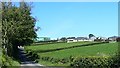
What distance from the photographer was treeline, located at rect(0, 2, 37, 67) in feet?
204

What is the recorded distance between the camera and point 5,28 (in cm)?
5812

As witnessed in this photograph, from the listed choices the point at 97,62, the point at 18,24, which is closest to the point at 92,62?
the point at 97,62

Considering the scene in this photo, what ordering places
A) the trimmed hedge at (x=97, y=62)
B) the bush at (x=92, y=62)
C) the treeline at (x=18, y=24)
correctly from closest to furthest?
the trimmed hedge at (x=97, y=62)
the bush at (x=92, y=62)
the treeline at (x=18, y=24)

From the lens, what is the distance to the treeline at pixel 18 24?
62.0 meters

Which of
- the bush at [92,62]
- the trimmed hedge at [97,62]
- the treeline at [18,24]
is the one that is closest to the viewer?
the trimmed hedge at [97,62]

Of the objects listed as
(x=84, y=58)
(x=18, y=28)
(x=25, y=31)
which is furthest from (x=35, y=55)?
(x=84, y=58)

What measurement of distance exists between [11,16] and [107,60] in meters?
24.4

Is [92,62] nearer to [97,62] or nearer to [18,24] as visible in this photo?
[97,62]

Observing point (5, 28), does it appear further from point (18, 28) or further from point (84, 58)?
point (84, 58)

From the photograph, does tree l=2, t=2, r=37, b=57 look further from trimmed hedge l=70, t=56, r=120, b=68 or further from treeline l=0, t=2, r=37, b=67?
trimmed hedge l=70, t=56, r=120, b=68

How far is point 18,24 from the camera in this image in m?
66.8

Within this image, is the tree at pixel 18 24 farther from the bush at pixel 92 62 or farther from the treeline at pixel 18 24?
the bush at pixel 92 62

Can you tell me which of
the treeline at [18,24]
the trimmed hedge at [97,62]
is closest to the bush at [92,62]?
the trimmed hedge at [97,62]

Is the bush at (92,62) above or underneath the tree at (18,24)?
underneath
